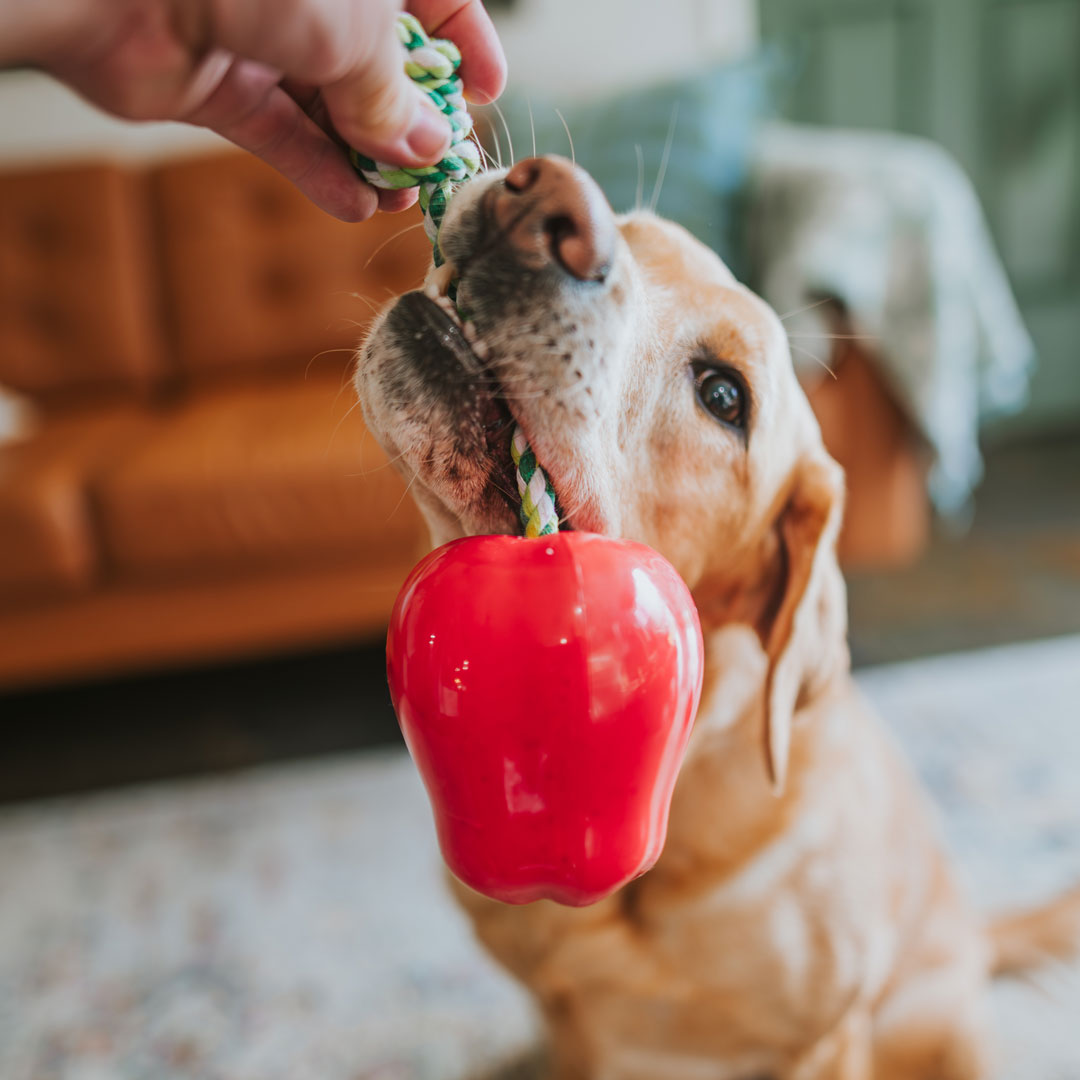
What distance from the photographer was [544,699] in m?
0.48

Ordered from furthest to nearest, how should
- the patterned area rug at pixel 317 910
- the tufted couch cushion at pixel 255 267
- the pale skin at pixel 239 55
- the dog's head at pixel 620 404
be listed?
the tufted couch cushion at pixel 255 267 → the patterned area rug at pixel 317 910 → the dog's head at pixel 620 404 → the pale skin at pixel 239 55

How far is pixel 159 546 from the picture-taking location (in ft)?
6.72

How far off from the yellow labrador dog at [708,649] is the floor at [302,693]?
1190mm

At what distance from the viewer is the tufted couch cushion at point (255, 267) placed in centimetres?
272

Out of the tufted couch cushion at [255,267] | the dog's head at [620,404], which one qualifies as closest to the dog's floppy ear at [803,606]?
the dog's head at [620,404]

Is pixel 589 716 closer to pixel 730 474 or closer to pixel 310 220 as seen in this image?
pixel 730 474

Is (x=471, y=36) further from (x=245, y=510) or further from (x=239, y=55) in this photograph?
(x=245, y=510)

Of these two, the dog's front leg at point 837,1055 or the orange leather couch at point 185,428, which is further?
the orange leather couch at point 185,428

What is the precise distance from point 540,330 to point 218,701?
207 cm

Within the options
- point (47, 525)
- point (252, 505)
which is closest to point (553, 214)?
point (252, 505)

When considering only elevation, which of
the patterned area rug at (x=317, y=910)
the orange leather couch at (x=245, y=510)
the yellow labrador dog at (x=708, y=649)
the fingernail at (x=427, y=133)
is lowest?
the patterned area rug at (x=317, y=910)

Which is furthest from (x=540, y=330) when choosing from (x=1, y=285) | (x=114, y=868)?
(x=1, y=285)

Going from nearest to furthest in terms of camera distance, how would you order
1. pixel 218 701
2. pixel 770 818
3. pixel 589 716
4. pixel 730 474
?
pixel 589 716
pixel 730 474
pixel 770 818
pixel 218 701

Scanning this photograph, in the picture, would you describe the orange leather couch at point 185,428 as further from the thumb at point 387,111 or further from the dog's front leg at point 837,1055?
the dog's front leg at point 837,1055
